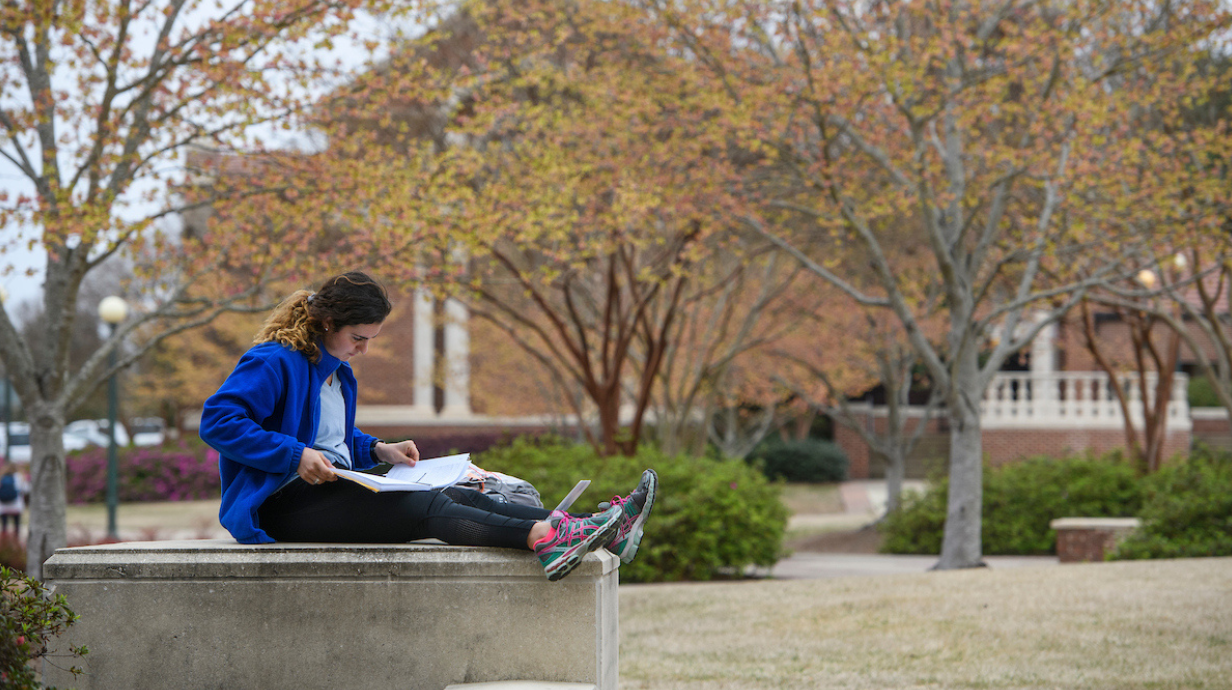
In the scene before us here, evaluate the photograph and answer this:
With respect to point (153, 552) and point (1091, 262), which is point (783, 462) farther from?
point (153, 552)

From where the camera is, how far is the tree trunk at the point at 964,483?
11.3 metres

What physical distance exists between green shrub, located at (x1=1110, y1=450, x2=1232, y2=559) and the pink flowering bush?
2133 cm

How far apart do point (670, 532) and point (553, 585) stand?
7.62 m

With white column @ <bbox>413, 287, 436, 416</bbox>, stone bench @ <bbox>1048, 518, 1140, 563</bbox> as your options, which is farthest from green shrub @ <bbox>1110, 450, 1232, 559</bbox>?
white column @ <bbox>413, 287, 436, 416</bbox>

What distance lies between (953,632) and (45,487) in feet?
22.5

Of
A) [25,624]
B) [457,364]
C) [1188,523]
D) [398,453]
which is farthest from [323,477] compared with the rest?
[457,364]

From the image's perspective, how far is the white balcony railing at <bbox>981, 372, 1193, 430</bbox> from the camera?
26156mm

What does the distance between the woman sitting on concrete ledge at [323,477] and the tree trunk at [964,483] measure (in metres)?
8.53

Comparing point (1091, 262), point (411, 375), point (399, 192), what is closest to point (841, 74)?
point (399, 192)

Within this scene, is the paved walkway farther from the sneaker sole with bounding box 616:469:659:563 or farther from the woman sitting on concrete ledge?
the woman sitting on concrete ledge

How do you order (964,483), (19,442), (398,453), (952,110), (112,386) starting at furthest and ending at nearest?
(19,442) → (112,386) → (964,483) → (952,110) → (398,453)

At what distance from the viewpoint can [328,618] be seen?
3.65 m

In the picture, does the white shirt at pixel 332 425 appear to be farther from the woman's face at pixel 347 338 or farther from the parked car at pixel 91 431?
the parked car at pixel 91 431

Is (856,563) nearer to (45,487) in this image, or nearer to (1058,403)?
(45,487)
